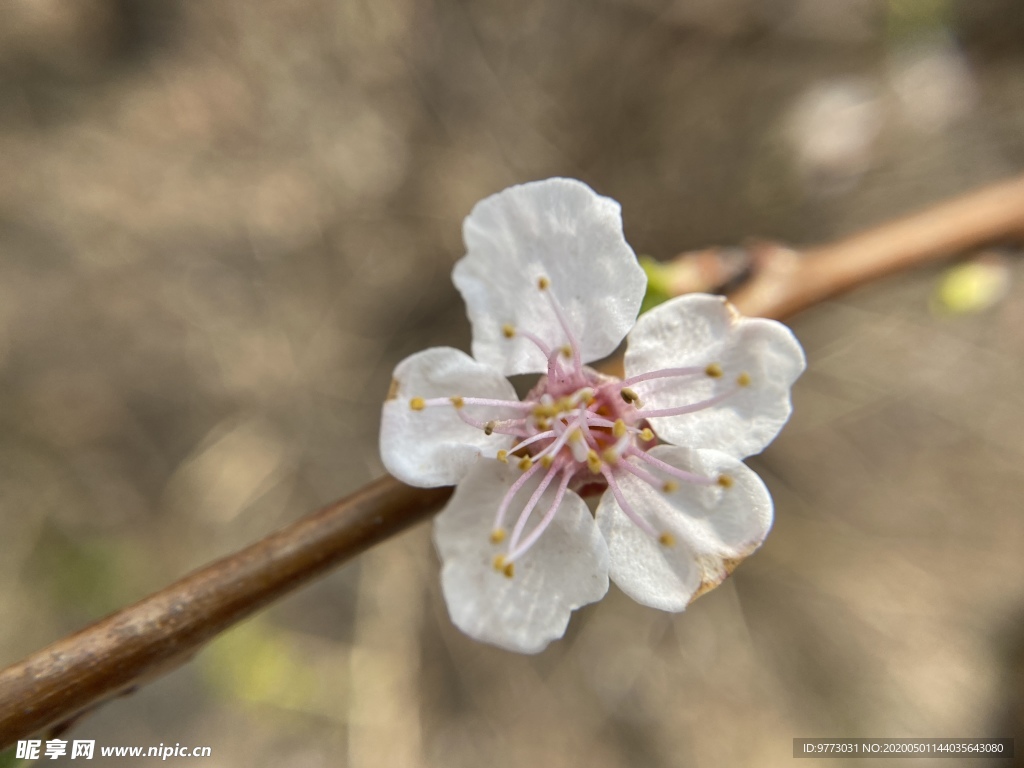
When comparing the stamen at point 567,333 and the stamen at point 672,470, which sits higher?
the stamen at point 567,333

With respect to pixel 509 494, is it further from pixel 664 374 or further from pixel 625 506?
pixel 664 374

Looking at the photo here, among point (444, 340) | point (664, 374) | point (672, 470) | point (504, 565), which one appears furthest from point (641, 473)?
point (444, 340)

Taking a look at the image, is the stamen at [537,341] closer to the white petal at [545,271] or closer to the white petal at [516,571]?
→ the white petal at [545,271]

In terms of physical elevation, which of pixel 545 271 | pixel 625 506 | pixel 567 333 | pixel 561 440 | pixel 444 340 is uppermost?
pixel 545 271

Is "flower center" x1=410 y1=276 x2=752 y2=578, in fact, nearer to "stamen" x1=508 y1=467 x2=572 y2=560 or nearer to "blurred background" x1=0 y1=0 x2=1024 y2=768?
"stamen" x1=508 y1=467 x2=572 y2=560

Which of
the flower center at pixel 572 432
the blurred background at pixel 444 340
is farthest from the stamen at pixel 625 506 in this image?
the blurred background at pixel 444 340

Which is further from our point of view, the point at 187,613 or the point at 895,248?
the point at 895,248

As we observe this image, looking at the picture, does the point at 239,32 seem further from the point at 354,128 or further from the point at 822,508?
the point at 822,508
